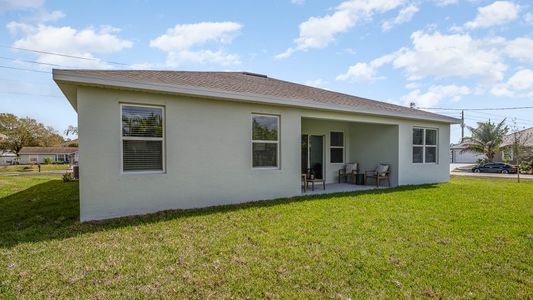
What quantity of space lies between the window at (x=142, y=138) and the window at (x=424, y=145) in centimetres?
1009

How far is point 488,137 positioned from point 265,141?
2951cm

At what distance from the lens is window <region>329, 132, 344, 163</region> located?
12047 mm

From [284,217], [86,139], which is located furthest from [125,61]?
[284,217]

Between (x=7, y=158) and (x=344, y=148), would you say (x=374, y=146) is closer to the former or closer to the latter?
(x=344, y=148)

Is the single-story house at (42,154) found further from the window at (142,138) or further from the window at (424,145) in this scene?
the window at (424,145)

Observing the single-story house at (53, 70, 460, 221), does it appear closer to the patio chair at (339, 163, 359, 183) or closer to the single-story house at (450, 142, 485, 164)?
the patio chair at (339, 163, 359, 183)

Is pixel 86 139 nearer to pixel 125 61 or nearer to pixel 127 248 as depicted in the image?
pixel 127 248

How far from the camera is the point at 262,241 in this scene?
15.0ft

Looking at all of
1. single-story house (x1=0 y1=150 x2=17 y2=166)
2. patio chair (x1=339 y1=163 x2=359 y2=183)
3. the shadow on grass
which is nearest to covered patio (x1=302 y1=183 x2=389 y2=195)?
patio chair (x1=339 y1=163 x2=359 y2=183)

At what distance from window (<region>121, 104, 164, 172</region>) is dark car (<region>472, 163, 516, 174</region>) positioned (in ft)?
94.2

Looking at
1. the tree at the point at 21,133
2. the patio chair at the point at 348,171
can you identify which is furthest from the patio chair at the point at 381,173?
the tree at the point at 21,133

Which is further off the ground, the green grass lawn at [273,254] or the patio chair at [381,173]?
the patio chair at [381,173]

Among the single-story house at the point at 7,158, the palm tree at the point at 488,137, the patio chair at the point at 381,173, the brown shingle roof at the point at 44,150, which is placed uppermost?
the palm tree at the point at 488,137

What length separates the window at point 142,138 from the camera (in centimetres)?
621
